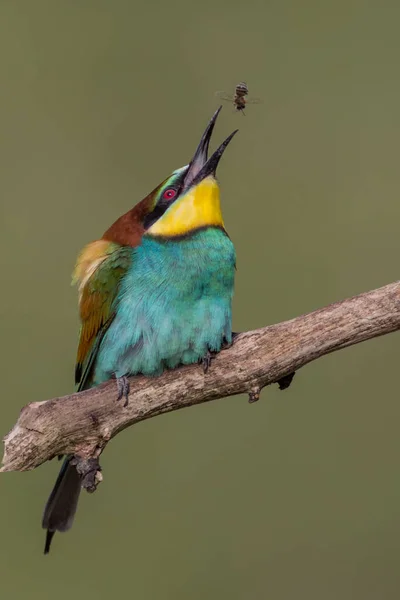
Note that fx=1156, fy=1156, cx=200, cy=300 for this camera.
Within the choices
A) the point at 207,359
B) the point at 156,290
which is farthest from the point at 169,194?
A: the point at 207,359

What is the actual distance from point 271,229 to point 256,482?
1029 mm

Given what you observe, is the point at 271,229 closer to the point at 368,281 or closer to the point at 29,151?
the point at 368,281

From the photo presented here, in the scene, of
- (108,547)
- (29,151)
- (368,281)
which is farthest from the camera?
(29,151)

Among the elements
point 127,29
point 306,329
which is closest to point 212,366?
point 306,329

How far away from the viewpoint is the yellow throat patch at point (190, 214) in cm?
312

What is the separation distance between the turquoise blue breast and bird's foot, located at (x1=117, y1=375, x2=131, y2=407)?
32mm

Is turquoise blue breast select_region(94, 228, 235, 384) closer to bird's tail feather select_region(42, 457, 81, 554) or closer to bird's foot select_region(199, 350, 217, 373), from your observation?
bird's foot select_region(199, 350, 217, 373)

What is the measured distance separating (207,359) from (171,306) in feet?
0.65

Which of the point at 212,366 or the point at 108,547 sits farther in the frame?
the point at 108,547

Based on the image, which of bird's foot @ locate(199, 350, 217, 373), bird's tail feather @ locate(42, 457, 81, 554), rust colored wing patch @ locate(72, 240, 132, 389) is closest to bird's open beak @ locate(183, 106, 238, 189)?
rust colored wing patch @ locate(72, 240, 132, 389)

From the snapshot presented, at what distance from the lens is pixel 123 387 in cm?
291

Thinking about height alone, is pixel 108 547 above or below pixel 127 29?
below

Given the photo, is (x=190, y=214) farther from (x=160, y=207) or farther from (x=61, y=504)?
(x=61, y=504)

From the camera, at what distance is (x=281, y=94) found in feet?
15.4
